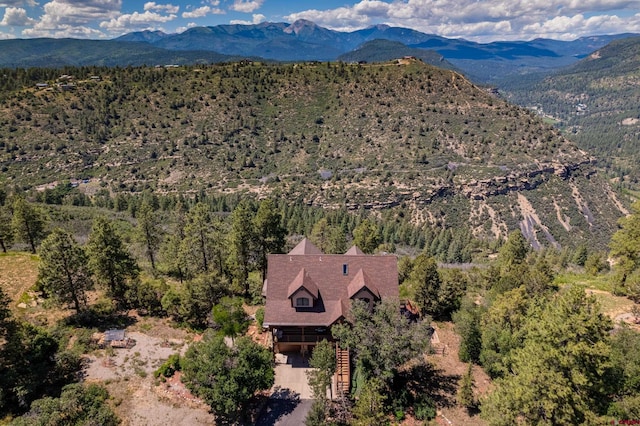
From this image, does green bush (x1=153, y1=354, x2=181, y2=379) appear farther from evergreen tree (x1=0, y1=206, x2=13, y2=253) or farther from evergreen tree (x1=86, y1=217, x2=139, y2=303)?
evergreen tree (x1=0, y1=206, x2=13, y2=253)

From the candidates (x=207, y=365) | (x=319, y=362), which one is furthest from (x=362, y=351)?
(x=207, y=365)

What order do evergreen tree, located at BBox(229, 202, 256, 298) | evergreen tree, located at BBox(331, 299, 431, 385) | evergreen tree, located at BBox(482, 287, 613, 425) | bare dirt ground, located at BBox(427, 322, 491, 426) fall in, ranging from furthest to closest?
evergreen tree, located at BBox(229, 202, 256, 298), bare dirt ground, located at BBox(427, 322, 491, 426), evergreen tree, located at BBox(331, 299, 431, 385), evergreen tree, located at BBox(482, 287, 613, 425)

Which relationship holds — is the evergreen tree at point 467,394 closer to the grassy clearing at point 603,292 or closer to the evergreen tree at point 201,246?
the grassy clearing at point 603,292

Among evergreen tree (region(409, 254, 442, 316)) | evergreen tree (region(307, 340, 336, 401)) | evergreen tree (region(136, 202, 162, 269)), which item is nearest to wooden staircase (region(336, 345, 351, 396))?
evergreen tree (region(307, 340, 336, 401))

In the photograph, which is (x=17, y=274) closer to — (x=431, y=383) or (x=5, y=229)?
(x=5, y=229)

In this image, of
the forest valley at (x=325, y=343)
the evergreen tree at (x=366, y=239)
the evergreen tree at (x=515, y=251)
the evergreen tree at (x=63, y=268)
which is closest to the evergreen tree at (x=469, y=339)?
the forest valley at (x=325, y=343)

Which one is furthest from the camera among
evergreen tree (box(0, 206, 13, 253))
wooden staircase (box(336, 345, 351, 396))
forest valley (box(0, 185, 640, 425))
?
evergreen tree (box(0, 206, 13, 253))
